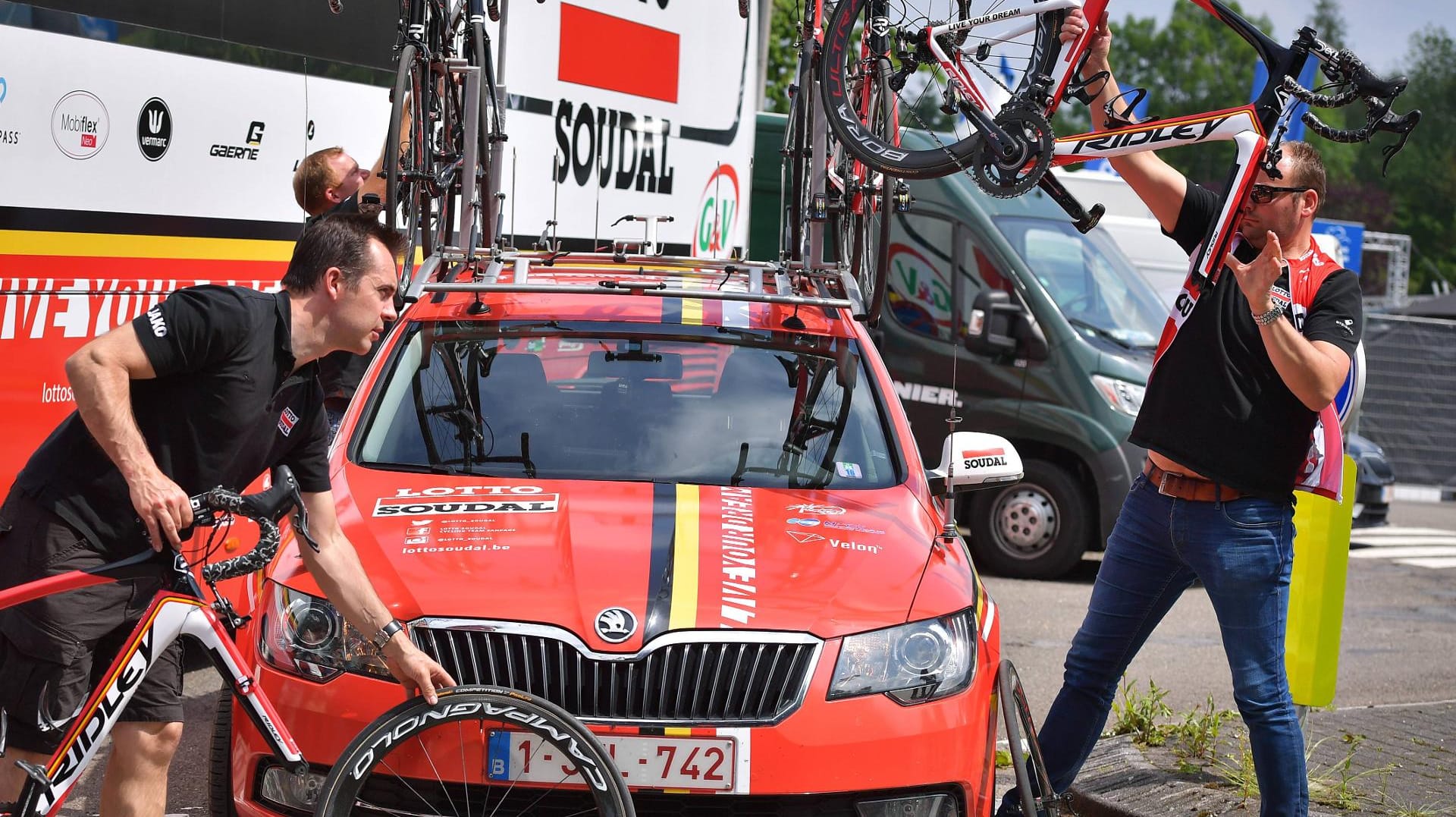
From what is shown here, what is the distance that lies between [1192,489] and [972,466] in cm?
72

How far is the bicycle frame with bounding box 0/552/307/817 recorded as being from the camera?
3.37 meters

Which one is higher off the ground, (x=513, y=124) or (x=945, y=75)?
(x=945, y=75)

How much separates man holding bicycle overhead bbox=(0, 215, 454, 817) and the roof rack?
1340mm

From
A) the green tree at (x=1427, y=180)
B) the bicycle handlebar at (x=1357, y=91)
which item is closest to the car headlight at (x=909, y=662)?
the bicycle handlebar at (x=1357, y=91)

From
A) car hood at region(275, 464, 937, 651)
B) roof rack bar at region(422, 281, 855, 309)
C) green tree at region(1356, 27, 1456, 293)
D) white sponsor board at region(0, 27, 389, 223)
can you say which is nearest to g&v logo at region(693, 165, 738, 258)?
white sponsor board at region(0, 27, 389, 223)

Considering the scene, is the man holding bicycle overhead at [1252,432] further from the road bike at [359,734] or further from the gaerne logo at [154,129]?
the gaerne logo at [154,129]

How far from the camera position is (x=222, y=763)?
4.05 metres

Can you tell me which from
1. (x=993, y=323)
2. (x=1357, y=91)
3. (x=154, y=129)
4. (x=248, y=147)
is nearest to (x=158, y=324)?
(x=154, y=129)

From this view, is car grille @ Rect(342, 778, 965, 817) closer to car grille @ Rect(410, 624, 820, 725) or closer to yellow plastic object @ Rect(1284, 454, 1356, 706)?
car grille @ Rect(410, 624, 820, 725)

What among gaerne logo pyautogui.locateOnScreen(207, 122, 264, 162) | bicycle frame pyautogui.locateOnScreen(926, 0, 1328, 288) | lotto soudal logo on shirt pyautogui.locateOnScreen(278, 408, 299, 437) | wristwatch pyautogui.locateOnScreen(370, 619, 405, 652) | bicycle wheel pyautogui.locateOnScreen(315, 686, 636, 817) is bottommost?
bicycle wheel pyautogui.locateOnScreen(315, 686, 636, 817)

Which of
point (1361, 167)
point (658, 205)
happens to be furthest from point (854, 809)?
point (1361, 167)

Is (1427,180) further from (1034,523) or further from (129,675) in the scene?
(129,675)

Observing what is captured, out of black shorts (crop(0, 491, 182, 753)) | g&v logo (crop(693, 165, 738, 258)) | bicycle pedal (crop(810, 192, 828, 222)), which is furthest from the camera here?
g&v logo (crop(693, 165, 738, 258))

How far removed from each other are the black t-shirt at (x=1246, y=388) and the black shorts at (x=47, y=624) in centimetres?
268
